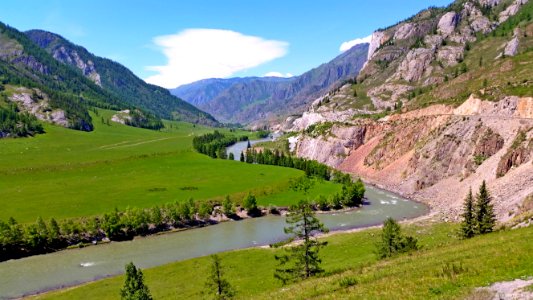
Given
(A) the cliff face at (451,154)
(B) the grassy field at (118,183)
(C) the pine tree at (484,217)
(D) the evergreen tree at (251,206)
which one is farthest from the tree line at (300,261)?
(B) the grassy field at (118,183)

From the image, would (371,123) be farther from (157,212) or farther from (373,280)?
(373,280)

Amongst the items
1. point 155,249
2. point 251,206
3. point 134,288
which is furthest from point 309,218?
point 134,288

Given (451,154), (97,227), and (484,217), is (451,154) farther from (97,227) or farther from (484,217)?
(97,227)

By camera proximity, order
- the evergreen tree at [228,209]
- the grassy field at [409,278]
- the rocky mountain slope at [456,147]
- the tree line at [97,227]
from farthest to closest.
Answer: the evergreen tree at [228,209] < the rocky mountain slope at [456,147] < the tree line at [97,227] < the grassy field at [409,278]

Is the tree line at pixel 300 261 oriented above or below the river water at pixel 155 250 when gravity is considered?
above

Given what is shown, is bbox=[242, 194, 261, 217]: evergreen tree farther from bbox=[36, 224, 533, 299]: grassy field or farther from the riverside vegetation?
bbox=[36, 224, 533, 299]: grassy field

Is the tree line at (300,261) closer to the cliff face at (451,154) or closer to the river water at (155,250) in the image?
the river water at (155,250)

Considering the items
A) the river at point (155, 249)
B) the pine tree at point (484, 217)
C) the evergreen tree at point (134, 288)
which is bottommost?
the river at point (155, 249)

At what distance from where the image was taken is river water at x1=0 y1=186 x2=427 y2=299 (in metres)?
72.4

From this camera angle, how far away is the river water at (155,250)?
72375 mm

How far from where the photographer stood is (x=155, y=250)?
8731 centimetres

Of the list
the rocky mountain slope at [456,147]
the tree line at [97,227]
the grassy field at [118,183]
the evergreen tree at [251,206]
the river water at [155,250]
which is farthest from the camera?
the grassy field at [118,183]

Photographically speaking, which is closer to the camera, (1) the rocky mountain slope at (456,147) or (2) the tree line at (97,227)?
(2) the tree line at (97,227)

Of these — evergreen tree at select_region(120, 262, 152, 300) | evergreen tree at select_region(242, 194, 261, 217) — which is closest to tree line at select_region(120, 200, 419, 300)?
evergreen tree at select_region(120, 262, 152, 300)
